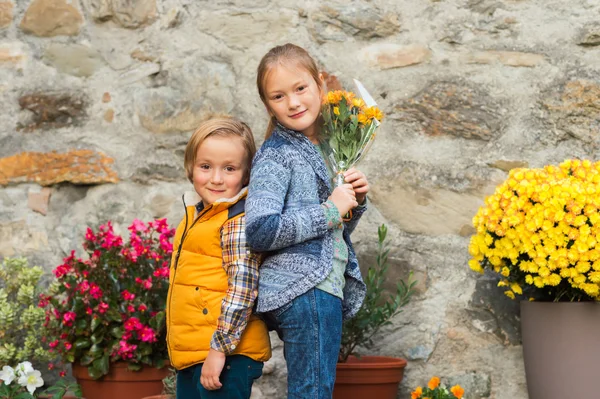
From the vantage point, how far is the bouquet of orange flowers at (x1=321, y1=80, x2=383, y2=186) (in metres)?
2.65

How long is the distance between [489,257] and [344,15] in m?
1.26

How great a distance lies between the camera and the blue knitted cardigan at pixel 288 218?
247cm

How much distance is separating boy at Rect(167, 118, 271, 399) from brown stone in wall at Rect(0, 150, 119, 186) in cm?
122

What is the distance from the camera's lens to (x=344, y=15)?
3.61m

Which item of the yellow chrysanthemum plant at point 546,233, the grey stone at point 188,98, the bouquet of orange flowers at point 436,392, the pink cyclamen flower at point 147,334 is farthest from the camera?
the grey stone at point 188,98

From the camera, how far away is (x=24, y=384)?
338 centimetres

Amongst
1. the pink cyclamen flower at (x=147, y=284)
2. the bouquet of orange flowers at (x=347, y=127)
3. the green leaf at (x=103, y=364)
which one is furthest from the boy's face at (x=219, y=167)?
the green leaf at (x=103, y=364)

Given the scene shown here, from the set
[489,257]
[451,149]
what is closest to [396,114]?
[451,149]

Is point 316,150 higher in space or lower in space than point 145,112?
lower

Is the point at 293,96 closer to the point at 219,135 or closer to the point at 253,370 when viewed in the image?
the point at 219,135

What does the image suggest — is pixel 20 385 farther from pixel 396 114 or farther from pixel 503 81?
pixel 503 81

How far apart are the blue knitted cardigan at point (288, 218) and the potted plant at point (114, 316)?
930 millimetres

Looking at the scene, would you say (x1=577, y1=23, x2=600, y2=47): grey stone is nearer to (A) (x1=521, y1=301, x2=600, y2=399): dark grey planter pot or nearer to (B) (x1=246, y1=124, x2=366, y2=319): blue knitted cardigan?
(A) (x1=521, y1=301, x2=600, y2=399): dark grey planter pot

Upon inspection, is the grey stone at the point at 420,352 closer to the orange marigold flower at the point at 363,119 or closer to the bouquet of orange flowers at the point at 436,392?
the bouquet of orange flowers at the point at 436,392
